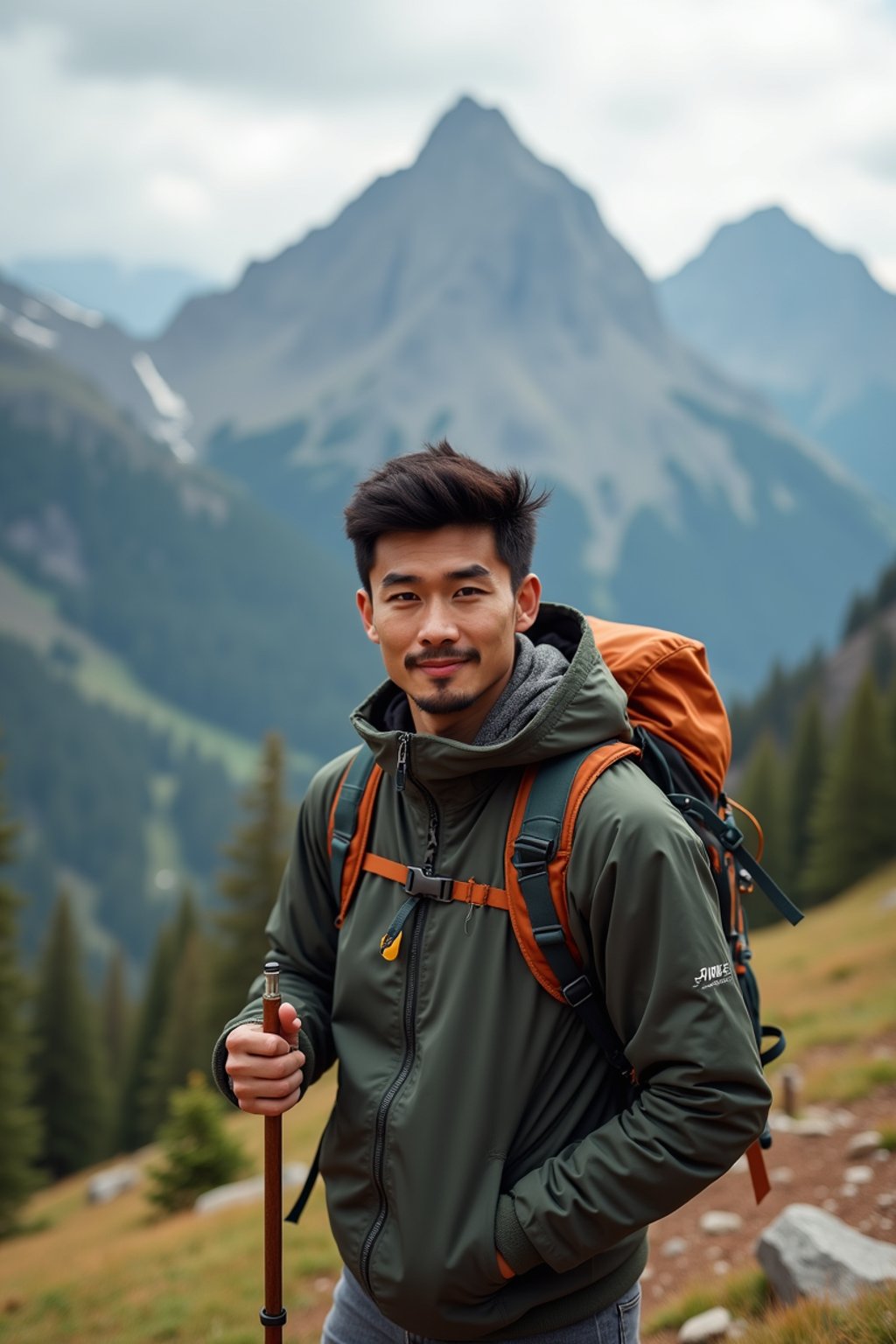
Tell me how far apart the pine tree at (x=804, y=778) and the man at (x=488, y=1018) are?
184ft

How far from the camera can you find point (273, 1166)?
150 inches

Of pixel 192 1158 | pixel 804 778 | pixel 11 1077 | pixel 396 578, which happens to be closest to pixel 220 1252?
pixel 192 1158

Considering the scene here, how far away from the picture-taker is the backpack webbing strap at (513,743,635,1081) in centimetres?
314

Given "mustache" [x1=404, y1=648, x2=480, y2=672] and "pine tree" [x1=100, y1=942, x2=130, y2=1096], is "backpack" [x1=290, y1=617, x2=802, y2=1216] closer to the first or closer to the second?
"mustache" [x1=404, y1=648, x2=480, y2=672]

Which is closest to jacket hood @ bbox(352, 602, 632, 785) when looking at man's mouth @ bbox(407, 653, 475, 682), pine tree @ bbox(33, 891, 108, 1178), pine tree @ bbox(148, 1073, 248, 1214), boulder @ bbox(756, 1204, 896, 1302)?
man's mouth @ bbox(407, 653, 475, 682)

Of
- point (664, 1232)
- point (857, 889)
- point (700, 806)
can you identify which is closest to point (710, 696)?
point (700, 806)

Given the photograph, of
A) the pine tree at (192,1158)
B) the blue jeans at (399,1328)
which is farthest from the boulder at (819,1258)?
the pine tree at (192,1158)

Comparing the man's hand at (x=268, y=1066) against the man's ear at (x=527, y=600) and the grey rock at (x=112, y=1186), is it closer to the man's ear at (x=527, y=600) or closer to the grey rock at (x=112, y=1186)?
the man's ear at (x=527, y=600)

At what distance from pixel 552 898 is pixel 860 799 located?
47494 millimetres

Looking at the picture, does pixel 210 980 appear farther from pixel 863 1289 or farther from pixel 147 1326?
pixel 863 1289

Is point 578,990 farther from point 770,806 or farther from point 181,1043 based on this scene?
point 770,806

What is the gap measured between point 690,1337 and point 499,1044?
12.3ft

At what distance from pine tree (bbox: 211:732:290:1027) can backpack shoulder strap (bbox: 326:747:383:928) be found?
2842cm

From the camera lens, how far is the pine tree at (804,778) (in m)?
57.4
